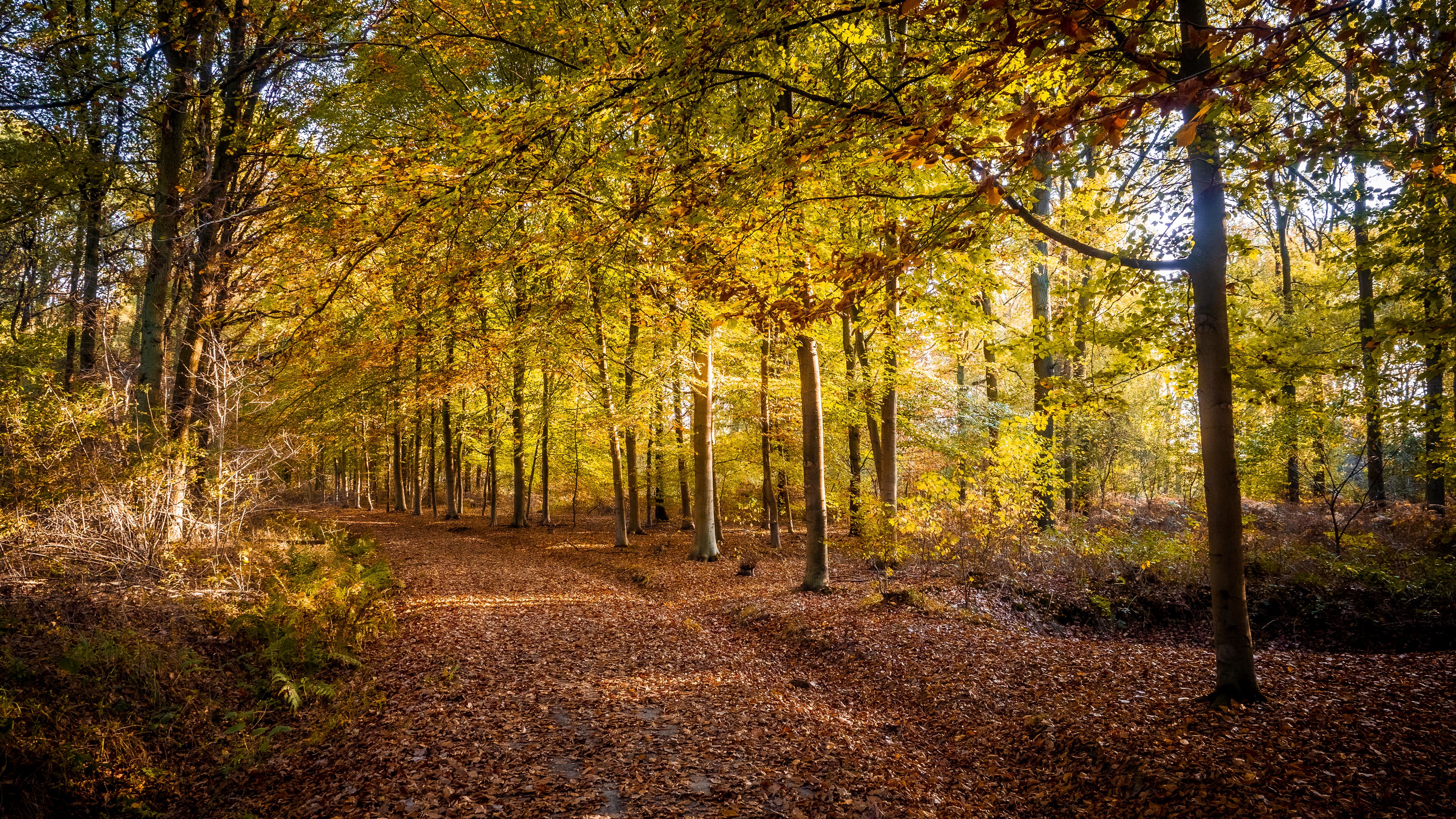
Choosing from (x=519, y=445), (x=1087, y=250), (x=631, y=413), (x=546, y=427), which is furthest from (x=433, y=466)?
(x=1087, y=250)

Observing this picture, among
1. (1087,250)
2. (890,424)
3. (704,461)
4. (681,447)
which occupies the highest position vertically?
(1087,250)

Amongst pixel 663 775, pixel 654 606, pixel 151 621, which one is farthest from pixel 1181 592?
pixel 151 621

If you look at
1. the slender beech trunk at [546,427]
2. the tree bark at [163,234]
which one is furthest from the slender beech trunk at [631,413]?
the tree bark at [163,234]

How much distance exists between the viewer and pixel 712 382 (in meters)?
14.2

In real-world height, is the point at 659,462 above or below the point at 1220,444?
below

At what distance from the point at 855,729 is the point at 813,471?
5.10 m

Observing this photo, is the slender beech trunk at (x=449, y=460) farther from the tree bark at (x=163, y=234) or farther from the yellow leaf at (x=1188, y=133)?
the yellow leaf at (x=1188, y=133)

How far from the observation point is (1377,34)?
3406mm

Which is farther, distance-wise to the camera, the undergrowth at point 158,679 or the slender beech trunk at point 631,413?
the slender beech trunk at point 631,413

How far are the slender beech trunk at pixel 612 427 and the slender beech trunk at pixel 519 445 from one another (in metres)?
3.74

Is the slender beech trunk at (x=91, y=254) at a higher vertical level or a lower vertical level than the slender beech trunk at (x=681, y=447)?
higher

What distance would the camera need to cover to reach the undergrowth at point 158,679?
4406 mm

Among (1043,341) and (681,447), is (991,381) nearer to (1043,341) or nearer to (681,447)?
(681,447)

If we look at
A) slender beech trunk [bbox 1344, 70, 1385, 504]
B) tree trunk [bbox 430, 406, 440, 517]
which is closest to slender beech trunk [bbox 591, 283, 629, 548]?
slender beech trunk [bbox 1344, 70, 1385, 504]
